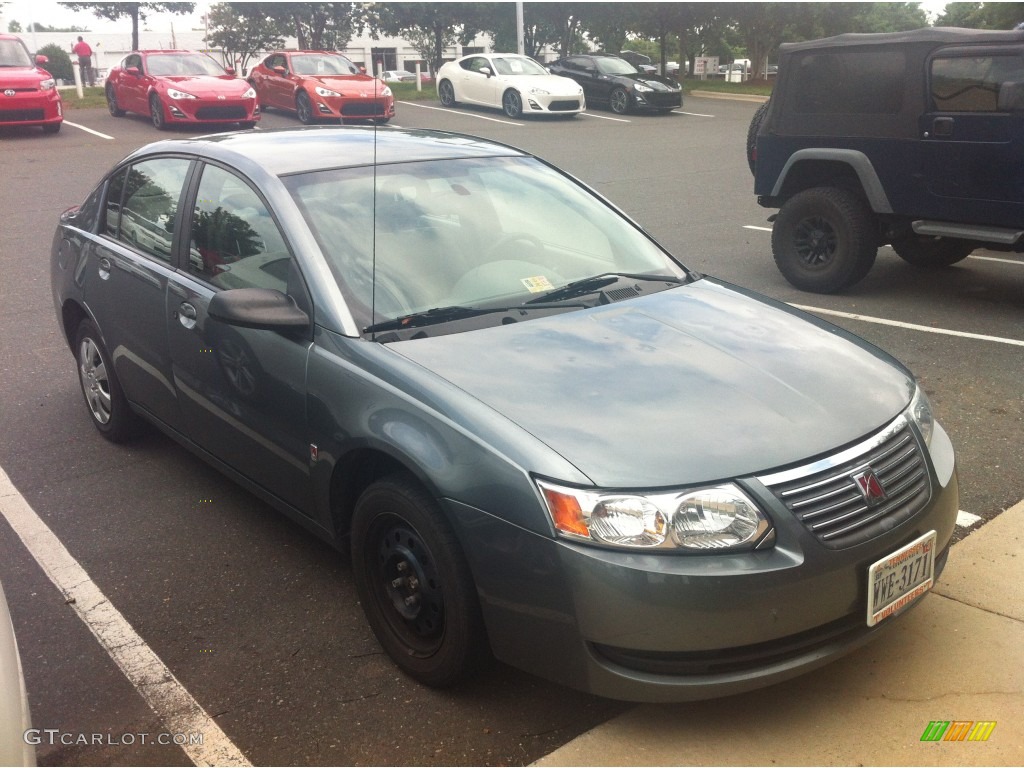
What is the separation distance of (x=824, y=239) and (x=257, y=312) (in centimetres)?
574

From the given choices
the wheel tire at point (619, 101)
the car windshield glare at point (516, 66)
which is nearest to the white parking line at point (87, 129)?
the car windshield glare at point (516, 66)

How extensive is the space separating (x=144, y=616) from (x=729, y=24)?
39.9 m

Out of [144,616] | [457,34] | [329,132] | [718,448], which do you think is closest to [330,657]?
[144,616]

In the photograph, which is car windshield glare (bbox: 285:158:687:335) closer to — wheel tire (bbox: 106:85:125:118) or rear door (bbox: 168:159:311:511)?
rear door (bbox: 168:159:311:511)

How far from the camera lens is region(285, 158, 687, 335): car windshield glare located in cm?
351

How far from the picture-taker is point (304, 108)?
2052 cm

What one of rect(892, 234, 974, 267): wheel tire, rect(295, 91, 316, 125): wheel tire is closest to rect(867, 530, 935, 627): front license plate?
rect(892, 234, 974, 267): wheel tire

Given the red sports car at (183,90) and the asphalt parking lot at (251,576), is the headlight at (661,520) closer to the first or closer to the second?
the asphalt parking lot at (251,576)

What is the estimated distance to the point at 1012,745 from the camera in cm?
277

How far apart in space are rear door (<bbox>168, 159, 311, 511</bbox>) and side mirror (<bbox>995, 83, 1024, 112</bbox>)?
5.14 meters

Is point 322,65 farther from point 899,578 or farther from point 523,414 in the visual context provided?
point 899,578

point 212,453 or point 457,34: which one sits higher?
point 457,34

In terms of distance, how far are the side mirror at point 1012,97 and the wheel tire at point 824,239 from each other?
130 centimetres

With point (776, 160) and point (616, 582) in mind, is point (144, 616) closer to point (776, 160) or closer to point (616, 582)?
point (616, 582)
